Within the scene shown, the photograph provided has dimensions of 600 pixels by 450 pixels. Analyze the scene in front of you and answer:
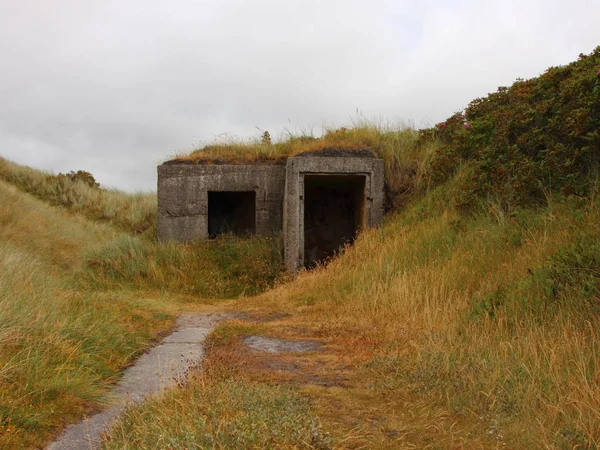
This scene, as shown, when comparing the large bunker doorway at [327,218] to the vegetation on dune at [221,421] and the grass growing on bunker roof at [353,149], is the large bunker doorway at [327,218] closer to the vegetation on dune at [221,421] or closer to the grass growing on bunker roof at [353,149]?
the grass growing on bunker roof at [353,149]

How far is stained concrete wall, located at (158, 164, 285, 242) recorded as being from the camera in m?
11.6

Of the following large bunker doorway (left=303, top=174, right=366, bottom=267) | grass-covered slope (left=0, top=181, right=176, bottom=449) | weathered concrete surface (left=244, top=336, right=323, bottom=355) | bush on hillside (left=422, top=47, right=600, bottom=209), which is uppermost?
bush on hillside (left=422, top=47, right=600, bottom=209)

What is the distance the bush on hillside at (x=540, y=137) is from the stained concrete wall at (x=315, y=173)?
1758 mm

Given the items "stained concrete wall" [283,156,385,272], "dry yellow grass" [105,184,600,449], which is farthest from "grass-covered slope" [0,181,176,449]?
"stained concrete wall" [283,156,385,272]

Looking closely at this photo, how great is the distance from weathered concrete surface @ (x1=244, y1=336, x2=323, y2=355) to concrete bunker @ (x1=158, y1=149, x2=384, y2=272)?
4.07 metres

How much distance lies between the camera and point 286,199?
10633 millimetres

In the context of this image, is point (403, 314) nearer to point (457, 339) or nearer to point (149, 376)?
point (457, 339)

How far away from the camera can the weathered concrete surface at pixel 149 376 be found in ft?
11.1

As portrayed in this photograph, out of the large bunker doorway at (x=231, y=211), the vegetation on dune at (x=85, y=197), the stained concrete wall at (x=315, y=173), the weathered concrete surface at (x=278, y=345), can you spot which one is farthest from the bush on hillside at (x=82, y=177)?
the weathered concrete surface at (x=278, y=345)

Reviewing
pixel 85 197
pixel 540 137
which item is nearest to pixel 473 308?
pixel 540 137

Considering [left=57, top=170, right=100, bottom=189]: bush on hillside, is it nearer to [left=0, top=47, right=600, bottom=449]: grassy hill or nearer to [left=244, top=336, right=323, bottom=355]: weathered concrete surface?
[left=0, top=47, right=600, bottom=449]: grassy hill

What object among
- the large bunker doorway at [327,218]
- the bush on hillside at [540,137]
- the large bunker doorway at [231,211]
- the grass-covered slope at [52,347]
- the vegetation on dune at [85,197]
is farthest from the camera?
the vegetation on dune at [85,197]

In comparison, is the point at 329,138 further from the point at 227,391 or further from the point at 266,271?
the point at 227,391

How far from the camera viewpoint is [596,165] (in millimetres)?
6582
